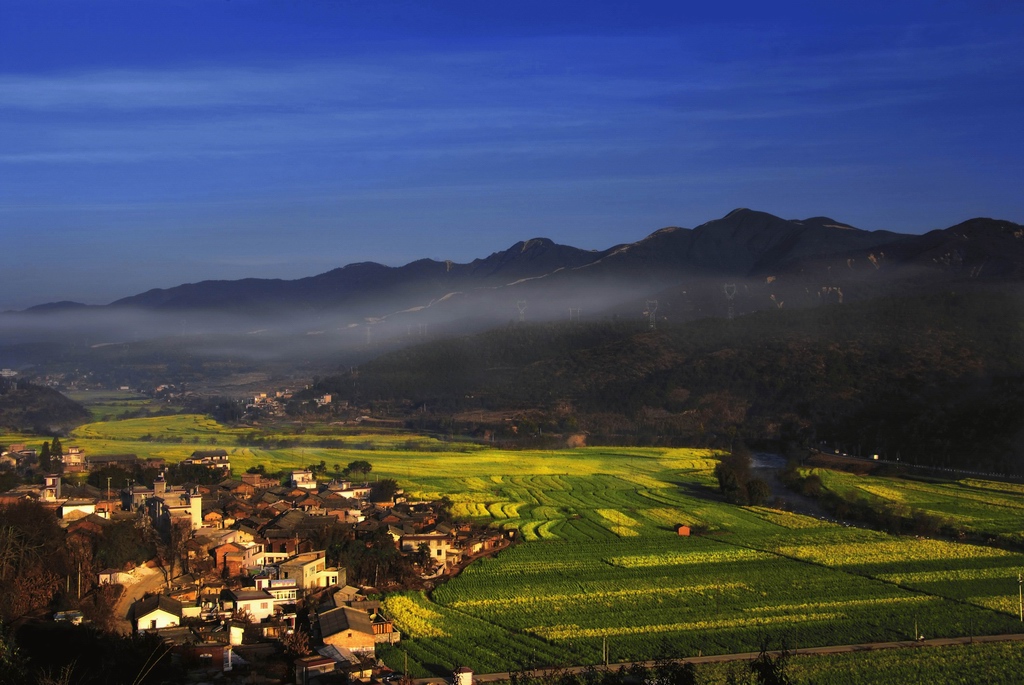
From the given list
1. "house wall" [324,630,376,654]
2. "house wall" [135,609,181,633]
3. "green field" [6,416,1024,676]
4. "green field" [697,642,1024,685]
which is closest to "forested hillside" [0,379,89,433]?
"green field" [6,416,1024,676]

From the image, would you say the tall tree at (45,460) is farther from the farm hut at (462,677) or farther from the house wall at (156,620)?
the farm hut at (462,677)

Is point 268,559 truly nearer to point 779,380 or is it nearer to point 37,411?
point 779,380

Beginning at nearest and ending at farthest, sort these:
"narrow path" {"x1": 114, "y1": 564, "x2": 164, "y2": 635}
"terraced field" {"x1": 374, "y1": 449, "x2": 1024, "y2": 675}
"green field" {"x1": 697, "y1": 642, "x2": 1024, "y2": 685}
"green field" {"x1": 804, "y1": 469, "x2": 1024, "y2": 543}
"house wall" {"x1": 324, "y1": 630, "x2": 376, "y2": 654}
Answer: "green field" {"x1": 697, "y1": 642, "x2": 1024, "y2": 685} → "house wall" {"x1": 324, "y1": 630, "x2": 376, "y2": 654} → "terraced field" {"x1": 374, "y1": 449, "x2": 1024, "y2": 675} → "narrow path" {"x1": 114, "y1": 564, "x2": 164, "y2": 635} → "green field" {"x1": 804, "y1": 469, "x2": 1024, "y2": 543}

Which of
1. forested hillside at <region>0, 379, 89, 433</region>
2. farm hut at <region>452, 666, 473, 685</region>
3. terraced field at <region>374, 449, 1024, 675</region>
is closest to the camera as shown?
farm hut at <region>452, 666, 473, 685</region>

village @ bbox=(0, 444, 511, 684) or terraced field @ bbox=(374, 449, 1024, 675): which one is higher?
village @ bbox=(0, 444, 511, 684)

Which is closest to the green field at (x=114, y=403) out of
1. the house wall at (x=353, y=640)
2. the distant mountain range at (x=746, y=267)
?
the distant mountain range at (x=746, y=267)

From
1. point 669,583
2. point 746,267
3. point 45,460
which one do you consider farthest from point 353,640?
point 746,267

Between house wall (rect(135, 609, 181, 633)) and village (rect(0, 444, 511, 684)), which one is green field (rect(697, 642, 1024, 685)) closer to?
village (rect(0, 444, 511, 684))
